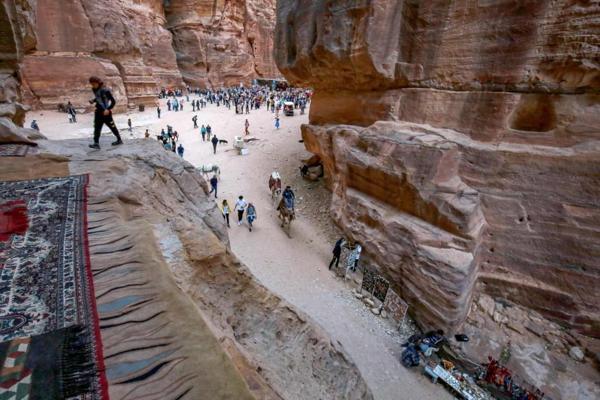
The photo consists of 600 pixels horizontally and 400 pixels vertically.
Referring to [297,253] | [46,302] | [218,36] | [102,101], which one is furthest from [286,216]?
[218,36]

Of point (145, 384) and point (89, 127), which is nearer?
point (145, 384)

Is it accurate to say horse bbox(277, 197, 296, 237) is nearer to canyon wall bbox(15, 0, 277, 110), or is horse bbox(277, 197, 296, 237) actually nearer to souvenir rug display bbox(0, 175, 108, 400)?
souvenir rug display bbox(0, 175, 108, 400)

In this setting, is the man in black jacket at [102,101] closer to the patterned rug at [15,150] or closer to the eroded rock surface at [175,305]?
the eroded rock surface at [175,305]

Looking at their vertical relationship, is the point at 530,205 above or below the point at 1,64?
below

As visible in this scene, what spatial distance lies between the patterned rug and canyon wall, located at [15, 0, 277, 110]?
412cm

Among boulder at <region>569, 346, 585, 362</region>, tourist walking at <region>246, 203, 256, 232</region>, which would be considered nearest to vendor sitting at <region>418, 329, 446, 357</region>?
boulder at <region>569, 346, 585, 362</region>

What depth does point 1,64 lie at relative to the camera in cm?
643

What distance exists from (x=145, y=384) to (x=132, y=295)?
2.15 ft

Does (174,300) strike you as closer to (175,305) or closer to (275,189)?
(175,305)

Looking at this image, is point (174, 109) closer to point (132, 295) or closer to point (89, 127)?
point (89, 127)

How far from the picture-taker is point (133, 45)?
20.8 metres

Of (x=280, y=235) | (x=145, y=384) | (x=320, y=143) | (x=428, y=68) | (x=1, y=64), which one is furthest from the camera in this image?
(x=320, y=143)

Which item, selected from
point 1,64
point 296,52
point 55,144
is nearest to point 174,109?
point 296,52

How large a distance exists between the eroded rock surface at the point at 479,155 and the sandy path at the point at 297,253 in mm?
1142
